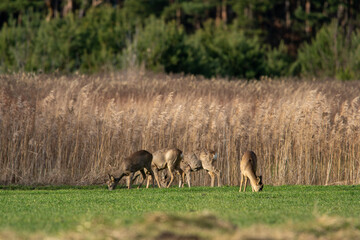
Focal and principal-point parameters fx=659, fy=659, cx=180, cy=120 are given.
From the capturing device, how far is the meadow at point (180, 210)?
6.29 m

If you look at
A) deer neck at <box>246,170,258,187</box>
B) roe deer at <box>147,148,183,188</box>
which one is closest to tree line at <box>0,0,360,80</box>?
roe deer at <box>147,148,183,188</box>

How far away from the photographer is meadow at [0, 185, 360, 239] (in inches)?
247

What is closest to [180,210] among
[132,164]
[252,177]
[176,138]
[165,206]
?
[165,206]

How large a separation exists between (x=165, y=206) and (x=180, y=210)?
697 millimetres

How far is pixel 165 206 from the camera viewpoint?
923cm

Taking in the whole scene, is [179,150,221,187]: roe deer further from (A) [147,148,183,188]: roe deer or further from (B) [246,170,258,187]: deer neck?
(B) [246,170,258,187]: deer neck

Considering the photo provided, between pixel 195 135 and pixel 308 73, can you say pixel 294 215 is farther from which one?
pixel 308 73

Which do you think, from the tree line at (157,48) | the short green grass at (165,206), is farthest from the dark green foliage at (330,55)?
the short green grass at (165,206)

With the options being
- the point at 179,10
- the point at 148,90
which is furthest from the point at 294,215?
the point at 179,10

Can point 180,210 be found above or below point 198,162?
below

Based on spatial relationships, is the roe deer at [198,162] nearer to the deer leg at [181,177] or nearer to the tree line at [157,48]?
the deer leg at [181,177]

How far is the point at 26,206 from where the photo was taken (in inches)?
367

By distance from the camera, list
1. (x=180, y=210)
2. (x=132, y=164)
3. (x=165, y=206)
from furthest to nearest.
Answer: (x=132, y=164), (x=165, y=206), (x=180, y=210)

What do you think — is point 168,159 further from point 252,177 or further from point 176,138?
point 252,177
